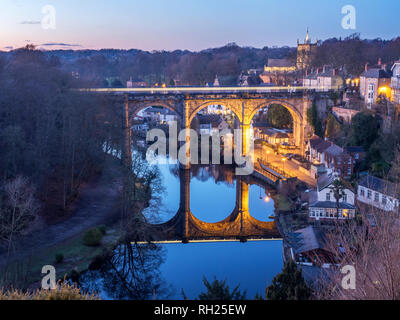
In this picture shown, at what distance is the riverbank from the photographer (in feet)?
46.1

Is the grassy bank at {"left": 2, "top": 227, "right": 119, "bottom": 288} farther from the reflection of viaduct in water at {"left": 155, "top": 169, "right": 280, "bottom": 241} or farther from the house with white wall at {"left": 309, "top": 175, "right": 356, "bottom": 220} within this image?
the house with white wall at {"left": 309, "top": 175, "right": 356, "bottom": 220}

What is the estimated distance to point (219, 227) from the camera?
770 inches

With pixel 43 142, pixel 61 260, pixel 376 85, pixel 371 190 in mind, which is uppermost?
pixel 376 85

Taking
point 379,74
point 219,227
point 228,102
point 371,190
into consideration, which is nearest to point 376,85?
point 379,74

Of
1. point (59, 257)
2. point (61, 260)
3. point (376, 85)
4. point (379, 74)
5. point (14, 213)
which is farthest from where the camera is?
point (376, 85)

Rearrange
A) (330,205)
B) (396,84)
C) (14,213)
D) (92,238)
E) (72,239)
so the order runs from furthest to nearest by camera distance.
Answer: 1. (396,84)
2. (330,205)
3. (72,239)
4. (92,238)
5. (14,213)

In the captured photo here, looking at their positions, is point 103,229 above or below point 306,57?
below

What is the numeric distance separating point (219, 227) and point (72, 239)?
602cm

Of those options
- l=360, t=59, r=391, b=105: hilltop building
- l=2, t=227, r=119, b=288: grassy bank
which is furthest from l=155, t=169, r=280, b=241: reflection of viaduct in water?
l=360, t=59, r=391, b=105: hilltop building

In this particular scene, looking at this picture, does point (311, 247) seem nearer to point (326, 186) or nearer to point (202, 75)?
point (326, 186)

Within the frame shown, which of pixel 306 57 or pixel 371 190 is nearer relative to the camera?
pixel 371 190

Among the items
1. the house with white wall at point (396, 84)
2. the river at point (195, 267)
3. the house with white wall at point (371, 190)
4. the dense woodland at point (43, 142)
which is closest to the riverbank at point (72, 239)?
the dense woodland at point (43, 142)

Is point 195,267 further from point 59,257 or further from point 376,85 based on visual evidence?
point 376,85
